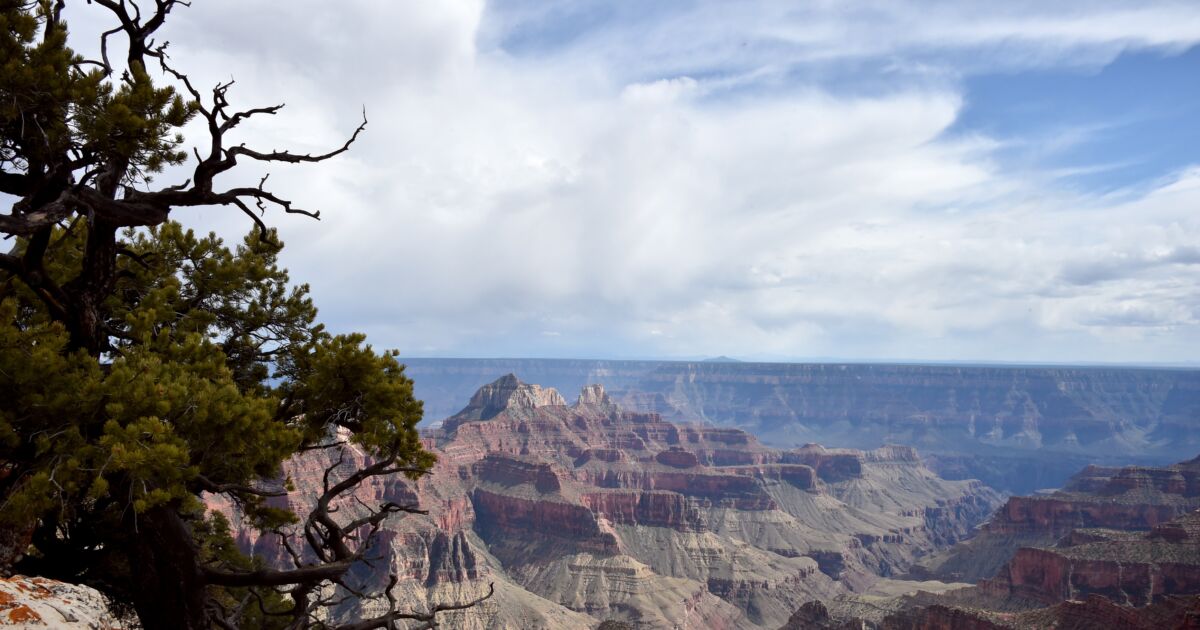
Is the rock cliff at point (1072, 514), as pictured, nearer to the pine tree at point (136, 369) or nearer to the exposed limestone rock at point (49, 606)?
the pine tree at point (136, 369)

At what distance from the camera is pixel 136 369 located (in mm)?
11961

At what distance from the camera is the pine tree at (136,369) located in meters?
11.4

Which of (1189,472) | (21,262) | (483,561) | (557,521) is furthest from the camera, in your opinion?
(1189,472)

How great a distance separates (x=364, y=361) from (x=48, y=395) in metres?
5.17

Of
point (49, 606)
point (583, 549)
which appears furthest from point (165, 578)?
point (583, 549)

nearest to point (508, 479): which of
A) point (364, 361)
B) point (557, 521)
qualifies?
point (557, 521)

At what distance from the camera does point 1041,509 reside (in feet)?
515

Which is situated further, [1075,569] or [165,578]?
[1075,569]

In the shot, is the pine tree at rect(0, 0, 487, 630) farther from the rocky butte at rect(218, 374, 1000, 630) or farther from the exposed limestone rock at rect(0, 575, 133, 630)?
the rocky butte at rect(218, 374, 1000, 630)

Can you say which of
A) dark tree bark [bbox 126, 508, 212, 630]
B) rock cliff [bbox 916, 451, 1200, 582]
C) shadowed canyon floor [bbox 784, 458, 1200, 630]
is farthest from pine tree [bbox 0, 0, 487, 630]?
rock cliff [bbox 916, 451, 1200, 582]

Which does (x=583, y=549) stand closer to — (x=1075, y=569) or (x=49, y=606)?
(x=1075, y=569)

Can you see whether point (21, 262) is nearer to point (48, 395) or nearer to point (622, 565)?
point (48, 395)

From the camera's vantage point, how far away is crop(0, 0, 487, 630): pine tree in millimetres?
11438

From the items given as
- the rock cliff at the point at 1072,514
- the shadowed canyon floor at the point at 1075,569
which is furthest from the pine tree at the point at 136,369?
the rock cliff at the point at 1072,514
